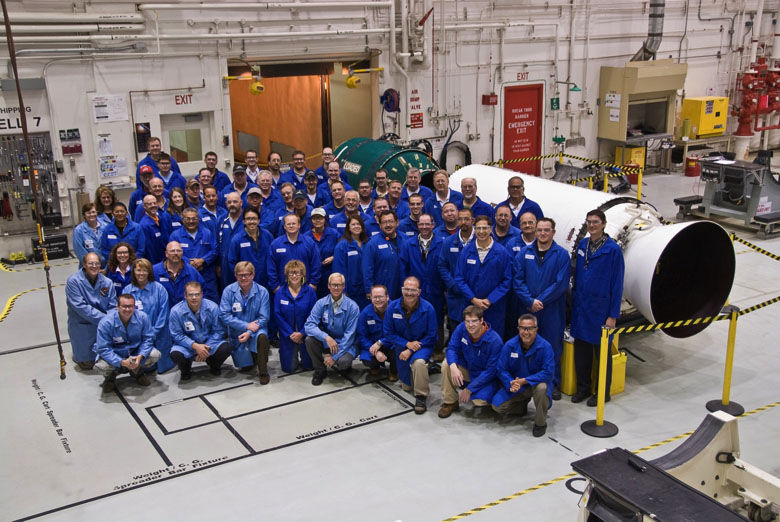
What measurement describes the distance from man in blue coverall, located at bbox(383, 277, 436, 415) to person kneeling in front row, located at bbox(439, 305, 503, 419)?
0.21m

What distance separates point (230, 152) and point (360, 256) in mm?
5770

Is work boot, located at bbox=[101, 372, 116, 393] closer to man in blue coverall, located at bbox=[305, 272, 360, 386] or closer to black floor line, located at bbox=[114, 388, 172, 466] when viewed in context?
black floor line, located at bbox=[114, 388, 172, 466]

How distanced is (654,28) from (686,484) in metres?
13.3

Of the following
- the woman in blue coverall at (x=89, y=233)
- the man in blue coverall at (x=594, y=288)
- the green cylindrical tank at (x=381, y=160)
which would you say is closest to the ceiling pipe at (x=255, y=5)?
the green cylindrical tank at (x=381, y=160)

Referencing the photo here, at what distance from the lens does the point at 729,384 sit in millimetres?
6895

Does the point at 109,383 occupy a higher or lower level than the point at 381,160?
lower

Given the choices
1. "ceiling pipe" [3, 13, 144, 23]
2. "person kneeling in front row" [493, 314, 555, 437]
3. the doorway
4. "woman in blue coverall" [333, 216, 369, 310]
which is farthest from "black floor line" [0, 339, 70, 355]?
the doorway

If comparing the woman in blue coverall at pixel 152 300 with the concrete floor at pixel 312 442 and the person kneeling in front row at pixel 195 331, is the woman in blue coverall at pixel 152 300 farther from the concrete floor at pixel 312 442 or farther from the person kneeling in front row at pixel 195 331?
the concrete floor at pixel 312 442

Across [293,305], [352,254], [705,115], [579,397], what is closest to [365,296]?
[352,254]

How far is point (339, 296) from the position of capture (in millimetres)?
7285

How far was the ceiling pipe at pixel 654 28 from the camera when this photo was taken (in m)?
15.5

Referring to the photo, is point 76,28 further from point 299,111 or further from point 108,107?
point 299,111

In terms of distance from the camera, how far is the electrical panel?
11.2 metres

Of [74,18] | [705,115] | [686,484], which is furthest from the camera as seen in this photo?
[705,115]
